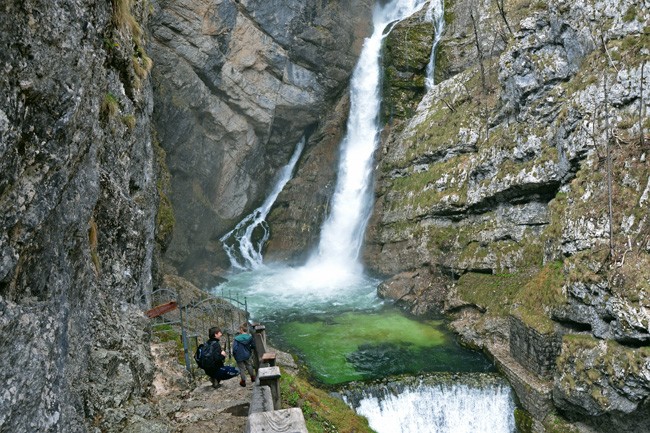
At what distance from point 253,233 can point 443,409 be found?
79.1ft

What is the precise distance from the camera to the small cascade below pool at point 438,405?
17.9 m

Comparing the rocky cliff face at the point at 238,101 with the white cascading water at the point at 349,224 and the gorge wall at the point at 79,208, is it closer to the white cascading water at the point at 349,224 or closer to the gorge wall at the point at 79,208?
the gorge wall at the point at 79,208

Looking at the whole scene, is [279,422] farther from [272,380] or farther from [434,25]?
[434,25]

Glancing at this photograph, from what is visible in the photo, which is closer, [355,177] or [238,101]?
[238,101]

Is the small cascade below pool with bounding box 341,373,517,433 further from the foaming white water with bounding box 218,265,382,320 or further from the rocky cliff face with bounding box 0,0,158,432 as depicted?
the rocky cliff face with bounding box 0,0,158,432

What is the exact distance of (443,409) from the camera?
18.2m

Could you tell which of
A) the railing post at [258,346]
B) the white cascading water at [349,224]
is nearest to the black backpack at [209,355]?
the railing post at [258,346]

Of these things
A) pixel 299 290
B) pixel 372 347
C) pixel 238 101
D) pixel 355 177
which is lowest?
pixel 372 347

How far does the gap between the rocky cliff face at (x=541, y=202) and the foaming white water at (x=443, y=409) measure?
1391 mm

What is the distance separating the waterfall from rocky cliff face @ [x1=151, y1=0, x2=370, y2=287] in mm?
5898

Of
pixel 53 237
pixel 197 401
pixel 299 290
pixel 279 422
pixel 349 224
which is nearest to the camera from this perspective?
pixel 279 422

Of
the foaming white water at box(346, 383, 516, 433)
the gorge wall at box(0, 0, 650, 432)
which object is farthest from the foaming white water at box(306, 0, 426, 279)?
the foaming white water at box(346, 383, 516, 433)

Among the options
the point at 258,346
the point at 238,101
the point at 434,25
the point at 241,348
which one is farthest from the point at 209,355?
the point at 434,25

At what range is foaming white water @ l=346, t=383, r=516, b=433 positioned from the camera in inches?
704
